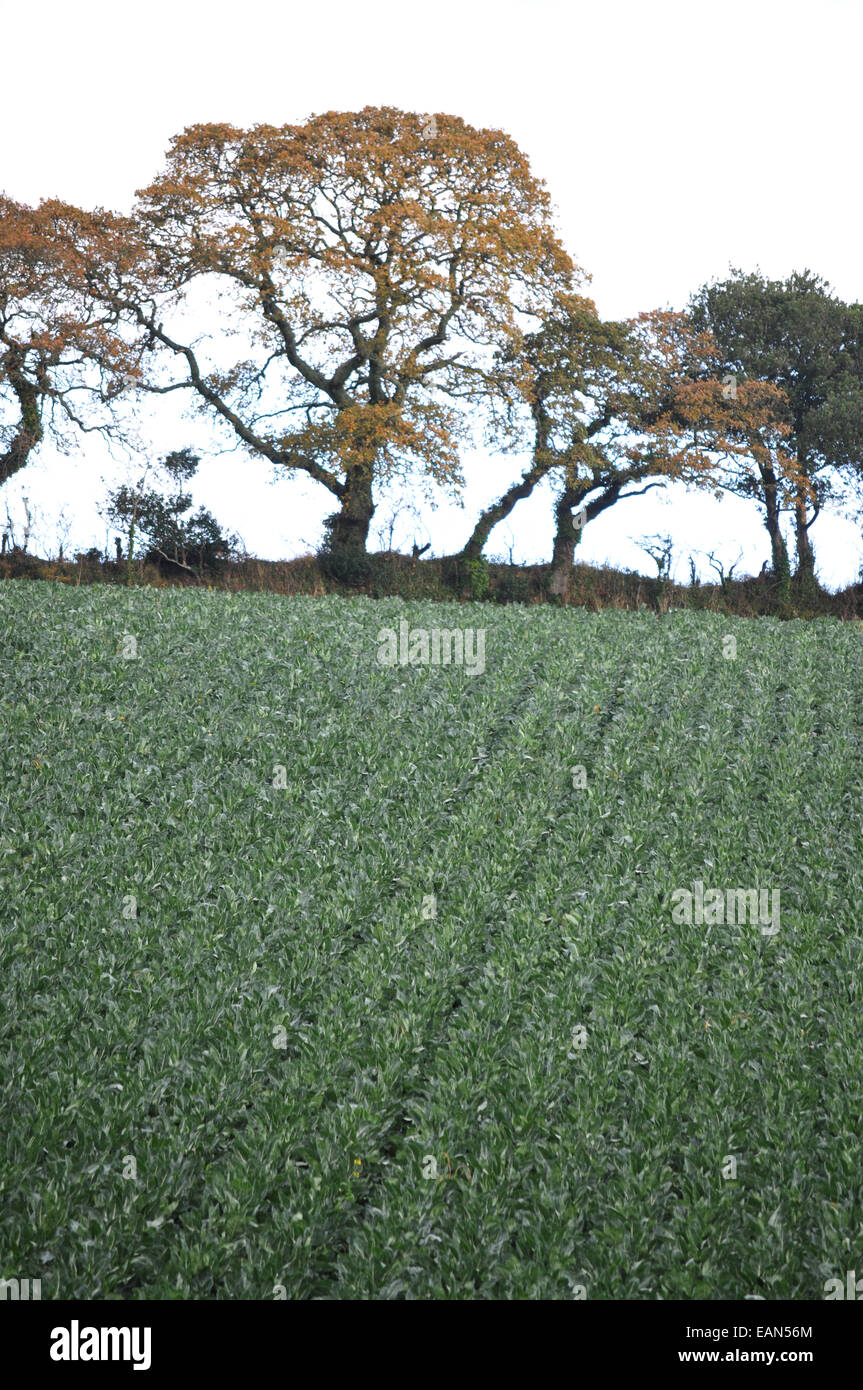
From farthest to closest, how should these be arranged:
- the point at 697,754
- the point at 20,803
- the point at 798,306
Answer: the point at 798,306, the point at 697,754, the point at 20,803

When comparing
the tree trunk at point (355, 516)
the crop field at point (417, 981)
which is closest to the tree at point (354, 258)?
the tree trunk at point (355, 516)

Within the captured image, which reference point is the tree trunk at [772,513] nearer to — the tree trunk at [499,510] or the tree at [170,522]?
the tree trunk at [499,510]

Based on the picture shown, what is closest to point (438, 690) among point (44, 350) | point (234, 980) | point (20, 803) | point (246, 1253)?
point (20, 803)

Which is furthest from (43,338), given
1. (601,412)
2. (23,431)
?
(601,412)

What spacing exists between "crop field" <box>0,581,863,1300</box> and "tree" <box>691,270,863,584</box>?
19.9m

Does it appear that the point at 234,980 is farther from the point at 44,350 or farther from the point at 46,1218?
the point at 44,350

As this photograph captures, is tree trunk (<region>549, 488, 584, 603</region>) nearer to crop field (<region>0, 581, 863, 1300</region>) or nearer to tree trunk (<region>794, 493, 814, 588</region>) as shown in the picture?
tree trunk (<region>794, 493, 814, 588</region>)

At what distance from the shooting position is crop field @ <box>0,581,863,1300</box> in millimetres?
3891

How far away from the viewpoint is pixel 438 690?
10.6 metres

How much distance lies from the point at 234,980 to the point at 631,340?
78.7 feet
